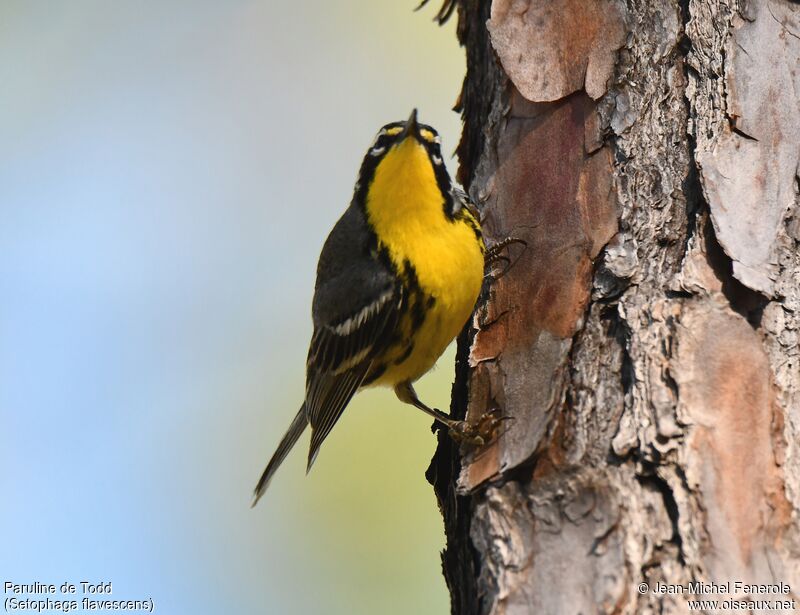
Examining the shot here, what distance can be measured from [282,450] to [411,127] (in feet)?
6.04

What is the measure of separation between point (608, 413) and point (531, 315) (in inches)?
25.4

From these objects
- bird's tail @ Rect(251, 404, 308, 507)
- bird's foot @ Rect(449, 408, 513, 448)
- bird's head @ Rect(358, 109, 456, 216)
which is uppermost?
bird's head @ Rect(358, 109, 456, 216)

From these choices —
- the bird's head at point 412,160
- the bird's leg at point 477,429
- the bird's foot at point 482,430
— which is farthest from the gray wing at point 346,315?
the bird's foot at point 482,430

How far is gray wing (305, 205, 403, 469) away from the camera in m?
3.79

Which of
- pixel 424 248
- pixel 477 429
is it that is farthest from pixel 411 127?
pixel 477 429

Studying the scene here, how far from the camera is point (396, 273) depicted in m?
3.70

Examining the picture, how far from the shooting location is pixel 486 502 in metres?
2.57

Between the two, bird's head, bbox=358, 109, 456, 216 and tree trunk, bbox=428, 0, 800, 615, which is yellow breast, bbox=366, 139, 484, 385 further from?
tree trunk, bbox=428, 0, 800, 615

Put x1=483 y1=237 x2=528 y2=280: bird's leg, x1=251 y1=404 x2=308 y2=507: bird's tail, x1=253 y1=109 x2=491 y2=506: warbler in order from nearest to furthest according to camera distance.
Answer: x1=483 y1=237 x2=528 y2=280: bird's leg < x1=253 y1=109 x2=491 y2=506: warbler < x1=251 y1=404 x2=308 y2=507: bird's tail

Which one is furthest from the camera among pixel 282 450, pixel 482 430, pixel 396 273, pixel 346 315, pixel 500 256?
pixel 282 450

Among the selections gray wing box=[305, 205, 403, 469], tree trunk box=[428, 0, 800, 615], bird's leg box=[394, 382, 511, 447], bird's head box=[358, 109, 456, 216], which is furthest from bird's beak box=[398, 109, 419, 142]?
bird's leg box=[394, 382, 511, 447]

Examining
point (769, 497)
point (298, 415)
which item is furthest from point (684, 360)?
point (298, 415)

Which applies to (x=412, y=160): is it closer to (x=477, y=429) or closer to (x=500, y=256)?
(x=500, y=256)

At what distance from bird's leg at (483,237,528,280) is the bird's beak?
1.76 ft
